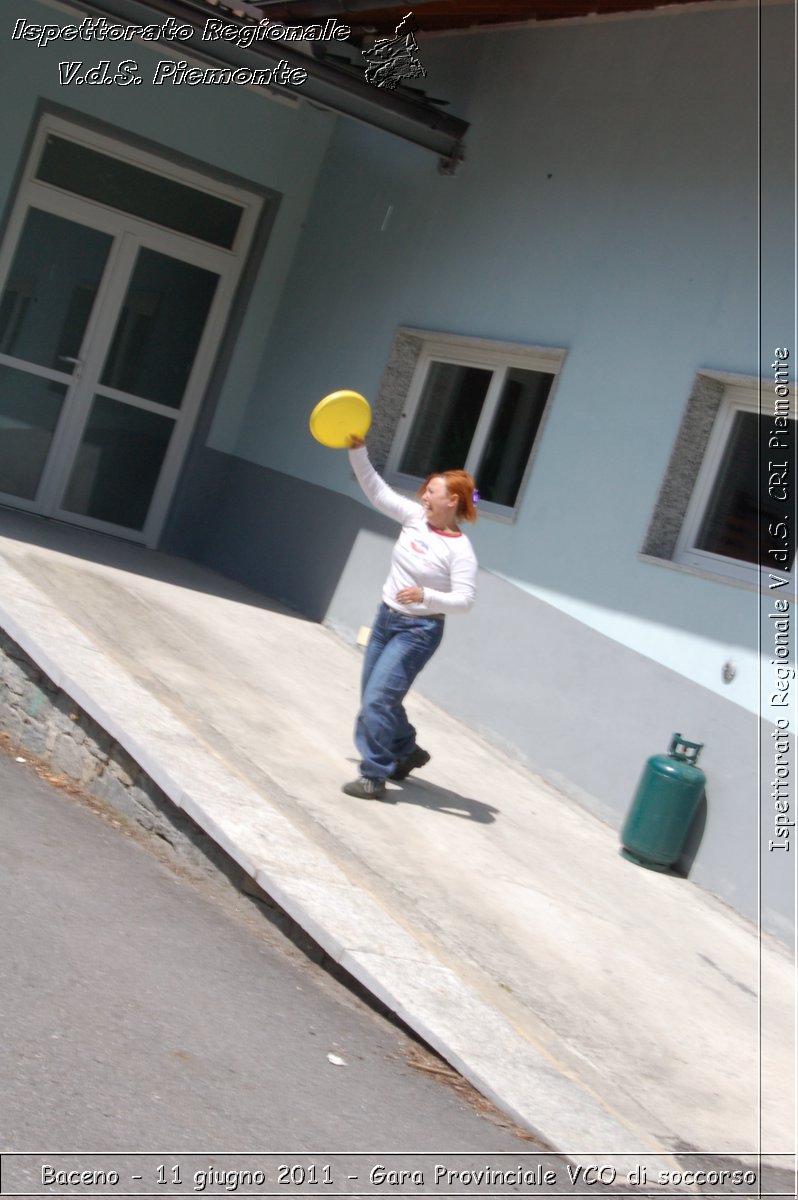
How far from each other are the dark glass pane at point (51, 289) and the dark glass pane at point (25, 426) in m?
0.22

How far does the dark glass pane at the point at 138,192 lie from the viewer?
11328 mm

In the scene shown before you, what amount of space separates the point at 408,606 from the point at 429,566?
23 cm

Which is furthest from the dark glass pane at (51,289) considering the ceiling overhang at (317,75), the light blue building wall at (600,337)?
the light blue building wall at (600,337)

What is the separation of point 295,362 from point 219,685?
202 inches

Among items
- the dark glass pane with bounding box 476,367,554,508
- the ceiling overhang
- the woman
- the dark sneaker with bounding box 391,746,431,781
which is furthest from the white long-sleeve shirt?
the ceiling overhang

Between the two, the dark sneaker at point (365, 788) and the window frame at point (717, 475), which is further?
the window frame at point (717, 475)

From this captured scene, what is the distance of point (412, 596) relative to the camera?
6.36 metres

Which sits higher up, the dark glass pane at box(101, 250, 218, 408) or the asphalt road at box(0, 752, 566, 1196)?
the dark glass pane at box(101, 250, 218, 408)

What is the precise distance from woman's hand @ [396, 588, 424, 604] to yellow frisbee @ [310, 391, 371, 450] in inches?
32.4

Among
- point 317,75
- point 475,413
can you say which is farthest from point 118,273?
point 475,413

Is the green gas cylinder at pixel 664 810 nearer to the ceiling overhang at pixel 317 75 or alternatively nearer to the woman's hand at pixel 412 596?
the woman's hand at pixel 412 596

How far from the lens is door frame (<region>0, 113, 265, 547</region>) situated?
11.3m


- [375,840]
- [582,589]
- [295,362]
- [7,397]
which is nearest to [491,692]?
[582,589]

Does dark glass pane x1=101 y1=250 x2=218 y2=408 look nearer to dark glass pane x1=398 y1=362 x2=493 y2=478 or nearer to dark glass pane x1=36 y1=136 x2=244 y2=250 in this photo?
dark glass pane x1=36 y1=136 x2=244 y2=250
